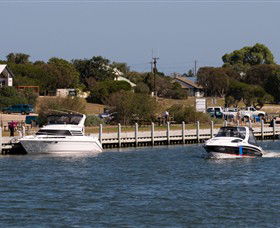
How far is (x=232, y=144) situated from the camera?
224 ft

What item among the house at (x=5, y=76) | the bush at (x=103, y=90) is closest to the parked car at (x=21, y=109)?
the house at (x=5, y=76)

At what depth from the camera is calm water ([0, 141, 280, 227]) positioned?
4191 cm

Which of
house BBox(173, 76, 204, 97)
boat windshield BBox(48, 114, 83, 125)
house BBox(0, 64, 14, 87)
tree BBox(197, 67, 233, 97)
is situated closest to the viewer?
boat windshield BBox(48, 114, 83, 125)

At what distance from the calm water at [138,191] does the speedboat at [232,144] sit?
2.52 ft

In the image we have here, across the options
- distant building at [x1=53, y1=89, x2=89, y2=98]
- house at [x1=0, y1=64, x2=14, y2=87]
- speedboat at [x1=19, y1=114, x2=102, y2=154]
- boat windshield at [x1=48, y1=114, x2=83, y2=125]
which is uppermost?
house at [x1=0, y1=64, x2=14, y2=87]

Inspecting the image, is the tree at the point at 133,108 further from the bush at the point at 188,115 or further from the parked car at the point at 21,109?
the parked car at the point at 21,109

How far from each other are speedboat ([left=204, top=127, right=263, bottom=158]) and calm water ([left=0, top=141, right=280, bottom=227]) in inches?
30.2

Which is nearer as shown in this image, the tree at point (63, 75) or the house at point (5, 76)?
the house at point (5, 76)

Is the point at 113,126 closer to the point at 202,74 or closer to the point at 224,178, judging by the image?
the point at 224,178

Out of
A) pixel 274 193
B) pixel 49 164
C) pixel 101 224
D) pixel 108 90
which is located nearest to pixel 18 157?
pixel 49 164

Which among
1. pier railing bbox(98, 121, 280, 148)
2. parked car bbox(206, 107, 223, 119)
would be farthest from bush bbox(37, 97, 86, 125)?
parked car bbox(206, 107, 223, 119)

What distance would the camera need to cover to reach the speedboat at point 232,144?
223 ft

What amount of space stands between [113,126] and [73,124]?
913 inches

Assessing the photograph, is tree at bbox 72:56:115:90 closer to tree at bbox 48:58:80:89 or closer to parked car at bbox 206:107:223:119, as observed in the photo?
tree at bbox 48:58:80:89
